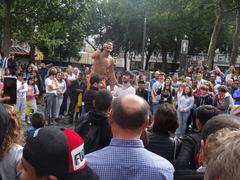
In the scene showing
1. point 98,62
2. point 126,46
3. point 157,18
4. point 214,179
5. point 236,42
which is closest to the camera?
point 214,179

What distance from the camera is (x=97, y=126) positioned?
4219 mm

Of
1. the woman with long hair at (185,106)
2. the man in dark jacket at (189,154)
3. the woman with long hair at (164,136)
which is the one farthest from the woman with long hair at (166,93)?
the man in dark jacket at (189,154)

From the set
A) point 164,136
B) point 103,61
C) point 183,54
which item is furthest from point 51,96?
point 183,54

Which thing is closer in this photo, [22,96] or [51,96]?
[22,96]

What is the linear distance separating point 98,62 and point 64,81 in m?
5.03

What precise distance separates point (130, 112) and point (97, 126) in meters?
1.47

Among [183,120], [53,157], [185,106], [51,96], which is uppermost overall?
[53,157]

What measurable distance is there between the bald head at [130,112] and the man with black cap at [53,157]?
0.88 m

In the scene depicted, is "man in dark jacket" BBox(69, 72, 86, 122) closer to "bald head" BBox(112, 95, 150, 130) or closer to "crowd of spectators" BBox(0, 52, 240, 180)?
"crowd of spectators" BBox(0, 52, 240, 180)

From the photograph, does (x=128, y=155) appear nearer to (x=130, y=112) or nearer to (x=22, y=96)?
(x=130, y=112)

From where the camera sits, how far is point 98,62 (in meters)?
8.87

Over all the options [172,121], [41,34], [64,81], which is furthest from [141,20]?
[172,121]

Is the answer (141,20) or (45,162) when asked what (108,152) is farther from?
(141,20)

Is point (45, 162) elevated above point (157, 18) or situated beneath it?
situated beneath
